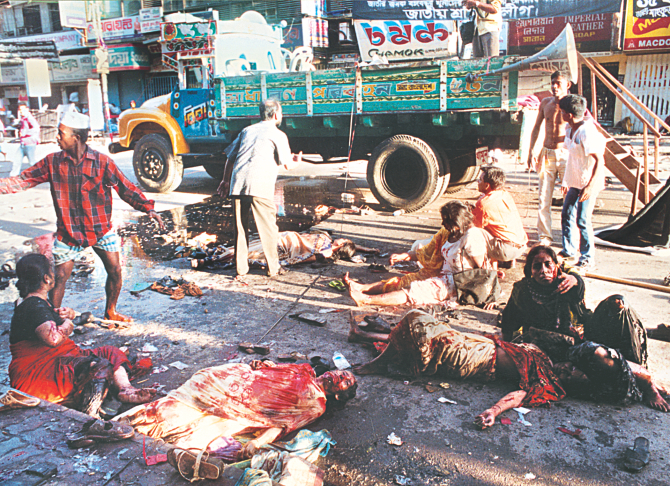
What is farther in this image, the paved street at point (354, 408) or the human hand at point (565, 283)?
the human hand at point (565, 283)

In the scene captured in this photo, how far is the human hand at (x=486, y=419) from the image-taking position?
2.70 meters

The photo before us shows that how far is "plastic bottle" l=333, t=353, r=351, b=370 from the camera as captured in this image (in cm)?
340

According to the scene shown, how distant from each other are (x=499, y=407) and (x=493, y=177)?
263 cm

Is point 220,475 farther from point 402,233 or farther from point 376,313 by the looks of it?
point 402,233

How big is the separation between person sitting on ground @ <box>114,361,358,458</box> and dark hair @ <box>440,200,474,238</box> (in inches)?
82.5

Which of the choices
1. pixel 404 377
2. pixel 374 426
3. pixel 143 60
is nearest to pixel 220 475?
pixel 374 426

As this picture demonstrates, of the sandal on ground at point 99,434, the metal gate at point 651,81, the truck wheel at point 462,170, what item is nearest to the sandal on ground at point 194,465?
the sandal on ground at point 99,434

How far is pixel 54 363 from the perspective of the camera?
122 inches

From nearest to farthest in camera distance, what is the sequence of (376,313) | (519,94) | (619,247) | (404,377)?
(404,377)
(376,313)
(619,247)
(519,94)

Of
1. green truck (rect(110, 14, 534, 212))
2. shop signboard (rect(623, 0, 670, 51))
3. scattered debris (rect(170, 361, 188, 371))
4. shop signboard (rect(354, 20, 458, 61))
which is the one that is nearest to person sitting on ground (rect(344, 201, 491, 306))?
scattered debris (rect(170, 361, 188, 371))

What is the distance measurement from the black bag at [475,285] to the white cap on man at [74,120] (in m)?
3.17

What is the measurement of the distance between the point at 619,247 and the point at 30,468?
6160 millimetres

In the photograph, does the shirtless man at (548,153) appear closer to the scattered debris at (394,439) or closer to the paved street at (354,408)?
the paved street at (354,408)

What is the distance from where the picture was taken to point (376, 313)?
4.41 m
